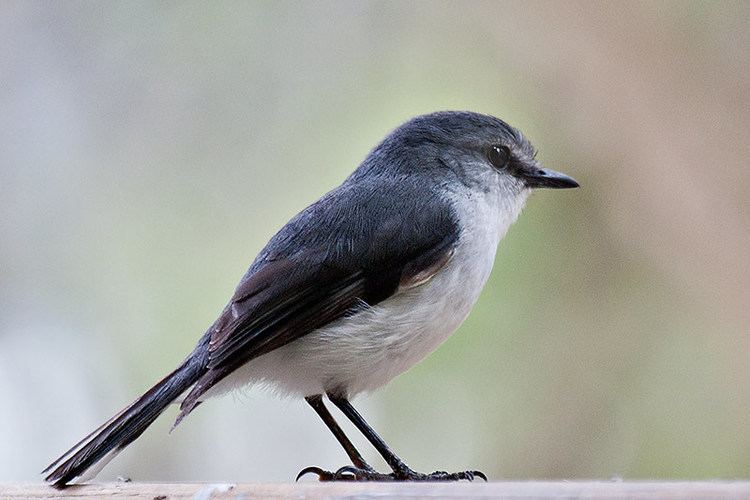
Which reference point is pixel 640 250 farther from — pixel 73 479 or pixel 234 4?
pixel 73 479

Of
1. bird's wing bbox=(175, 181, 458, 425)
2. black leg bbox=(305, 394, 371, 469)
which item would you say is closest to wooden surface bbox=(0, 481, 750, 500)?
bird's wing bbox=(175, 181, 458, 425)

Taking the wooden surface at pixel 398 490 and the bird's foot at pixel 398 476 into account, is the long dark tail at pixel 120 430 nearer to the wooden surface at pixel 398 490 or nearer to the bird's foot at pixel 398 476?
the wooden surface at pixel 398 490

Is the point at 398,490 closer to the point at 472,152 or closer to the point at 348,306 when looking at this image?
the point at 348,306

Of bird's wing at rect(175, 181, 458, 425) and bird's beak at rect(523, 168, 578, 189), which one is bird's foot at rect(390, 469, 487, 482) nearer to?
bird's wing at rect(175, 181, 458, 425)

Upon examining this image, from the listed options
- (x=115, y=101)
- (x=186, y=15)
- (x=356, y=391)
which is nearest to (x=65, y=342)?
→ (x=115, y=101)

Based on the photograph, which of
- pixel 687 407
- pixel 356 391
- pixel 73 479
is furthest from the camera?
pixel 687 407

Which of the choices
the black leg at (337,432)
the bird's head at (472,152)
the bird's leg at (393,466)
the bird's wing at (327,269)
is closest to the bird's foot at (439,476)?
the bird's leg at (393,466)
